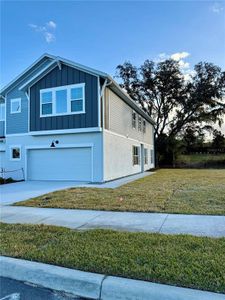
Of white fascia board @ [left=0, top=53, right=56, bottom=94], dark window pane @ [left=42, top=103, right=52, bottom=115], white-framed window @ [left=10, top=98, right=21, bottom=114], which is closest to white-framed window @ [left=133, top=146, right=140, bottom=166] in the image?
dark window pane @ [left=42, top=103, right=52, bottom=115]

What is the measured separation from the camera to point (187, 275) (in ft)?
11.1

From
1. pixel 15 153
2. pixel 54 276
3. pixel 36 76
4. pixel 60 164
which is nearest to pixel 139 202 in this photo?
pixel 54 276

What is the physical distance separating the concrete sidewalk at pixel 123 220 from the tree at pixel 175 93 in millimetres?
28687

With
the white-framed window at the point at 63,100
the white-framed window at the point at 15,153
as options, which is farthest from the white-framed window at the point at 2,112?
the white-framed window at the point at 63,100

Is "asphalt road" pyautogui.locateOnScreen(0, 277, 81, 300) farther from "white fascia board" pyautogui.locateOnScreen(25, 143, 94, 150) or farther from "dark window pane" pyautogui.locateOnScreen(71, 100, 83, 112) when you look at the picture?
"dark window pane" pyautogui.locateOnScreen(71, 100, 83, 112)

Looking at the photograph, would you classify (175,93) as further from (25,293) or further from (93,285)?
(25,293)

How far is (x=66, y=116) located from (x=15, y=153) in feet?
15.1

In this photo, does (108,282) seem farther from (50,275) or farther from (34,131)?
(34,131)

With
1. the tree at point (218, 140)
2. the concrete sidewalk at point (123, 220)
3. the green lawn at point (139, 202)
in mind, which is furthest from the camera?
the tree at point (218, 140)

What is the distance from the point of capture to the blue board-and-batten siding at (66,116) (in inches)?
567

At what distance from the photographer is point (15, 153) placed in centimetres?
1722

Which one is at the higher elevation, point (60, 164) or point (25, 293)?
point (60, 164)

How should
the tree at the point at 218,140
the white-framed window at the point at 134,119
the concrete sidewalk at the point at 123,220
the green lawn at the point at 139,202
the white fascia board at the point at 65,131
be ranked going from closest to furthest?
1. the concrete sidewalk at the point at 123,220
2. the green lawn at the point at 139,202
3. the white fascia board at the point at 65,131
4. the white-framed window at the point at 134,119
5. the tree at the point at 218,140

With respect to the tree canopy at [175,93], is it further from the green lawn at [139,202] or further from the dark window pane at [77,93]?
the green lawn at [139,202]
